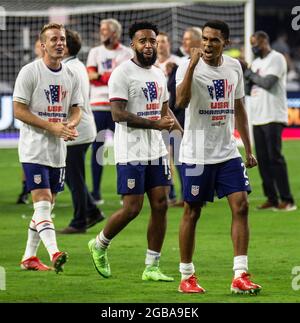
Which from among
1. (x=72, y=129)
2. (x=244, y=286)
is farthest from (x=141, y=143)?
(x=244, y=286)

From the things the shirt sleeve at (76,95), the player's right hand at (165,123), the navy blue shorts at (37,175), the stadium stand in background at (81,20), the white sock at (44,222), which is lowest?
the white sock at (44,222)

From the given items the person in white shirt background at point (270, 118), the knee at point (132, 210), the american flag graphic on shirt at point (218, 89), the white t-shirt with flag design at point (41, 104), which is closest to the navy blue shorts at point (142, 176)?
the knee at point (132, 210)

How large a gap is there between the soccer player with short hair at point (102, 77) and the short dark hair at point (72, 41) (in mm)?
2661

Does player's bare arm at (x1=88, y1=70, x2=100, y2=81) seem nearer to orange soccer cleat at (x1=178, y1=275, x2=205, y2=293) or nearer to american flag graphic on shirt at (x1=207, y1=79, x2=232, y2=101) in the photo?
american flag graphic on shirt at (x1=207, y1=79, x2=232, y2=101)

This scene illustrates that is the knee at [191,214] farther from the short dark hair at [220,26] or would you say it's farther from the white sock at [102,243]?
the short dark hair at [220,26]

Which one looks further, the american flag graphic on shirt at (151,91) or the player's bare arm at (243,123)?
the american flag graphic on shirt at (151,91)

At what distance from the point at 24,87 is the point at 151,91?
1.15 meters

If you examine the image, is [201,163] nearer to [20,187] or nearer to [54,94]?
[54,94]

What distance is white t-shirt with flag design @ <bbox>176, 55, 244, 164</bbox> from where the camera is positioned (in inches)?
383

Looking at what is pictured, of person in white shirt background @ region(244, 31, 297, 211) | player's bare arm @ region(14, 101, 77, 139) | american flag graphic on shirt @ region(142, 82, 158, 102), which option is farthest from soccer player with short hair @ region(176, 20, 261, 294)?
person in white shirt background @ region(244, 31, 297, 211)

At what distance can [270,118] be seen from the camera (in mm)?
15711

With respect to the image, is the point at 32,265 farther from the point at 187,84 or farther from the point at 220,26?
the point at 220,26

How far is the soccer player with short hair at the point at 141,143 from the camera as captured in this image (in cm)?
1024

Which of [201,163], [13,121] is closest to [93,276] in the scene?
[201,163]
